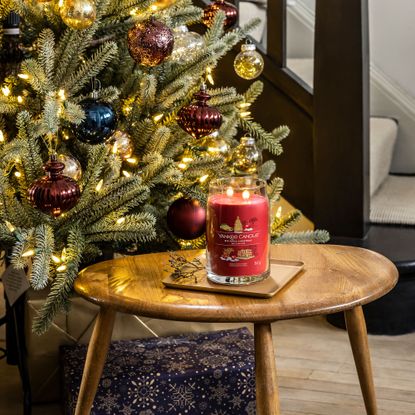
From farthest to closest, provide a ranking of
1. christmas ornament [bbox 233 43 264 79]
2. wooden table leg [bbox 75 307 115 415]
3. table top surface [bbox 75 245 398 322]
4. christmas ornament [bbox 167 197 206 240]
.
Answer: christmas ornament [bbox 233 43 264 79] < christmas ornament [bbox 167 197 206 240] < wooden table leg [bbox 75 307 115 415] < table top surface [bbox 75 245 398 322]

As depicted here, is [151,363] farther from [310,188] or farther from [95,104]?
[310,188]

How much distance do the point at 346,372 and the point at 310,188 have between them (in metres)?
0.65

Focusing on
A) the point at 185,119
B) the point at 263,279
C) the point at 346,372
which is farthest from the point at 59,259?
the point at 346,372

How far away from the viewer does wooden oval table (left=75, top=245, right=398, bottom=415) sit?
114 cm

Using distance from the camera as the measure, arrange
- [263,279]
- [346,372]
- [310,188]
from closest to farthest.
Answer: [263,279]
[346,372]
[310,188]

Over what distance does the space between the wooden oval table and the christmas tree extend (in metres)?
0.19

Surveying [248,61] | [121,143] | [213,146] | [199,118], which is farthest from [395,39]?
[121,143]

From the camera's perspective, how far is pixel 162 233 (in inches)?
70.6

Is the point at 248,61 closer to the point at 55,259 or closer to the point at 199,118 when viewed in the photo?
the point at 199,118

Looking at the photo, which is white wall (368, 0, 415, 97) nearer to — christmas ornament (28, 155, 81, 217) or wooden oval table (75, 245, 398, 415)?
wooden oval table (75, 245, 398, 415)

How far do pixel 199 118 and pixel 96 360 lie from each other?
582mm

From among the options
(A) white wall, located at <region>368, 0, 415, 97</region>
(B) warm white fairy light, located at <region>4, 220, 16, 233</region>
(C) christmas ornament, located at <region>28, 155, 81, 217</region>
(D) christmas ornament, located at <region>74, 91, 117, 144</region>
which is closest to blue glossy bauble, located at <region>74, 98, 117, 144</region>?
(D) christmas ornament, located at <region>74, 91, 117, 144</region>

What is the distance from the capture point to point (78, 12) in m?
1.46

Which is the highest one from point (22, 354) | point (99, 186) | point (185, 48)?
point (185, 48)
